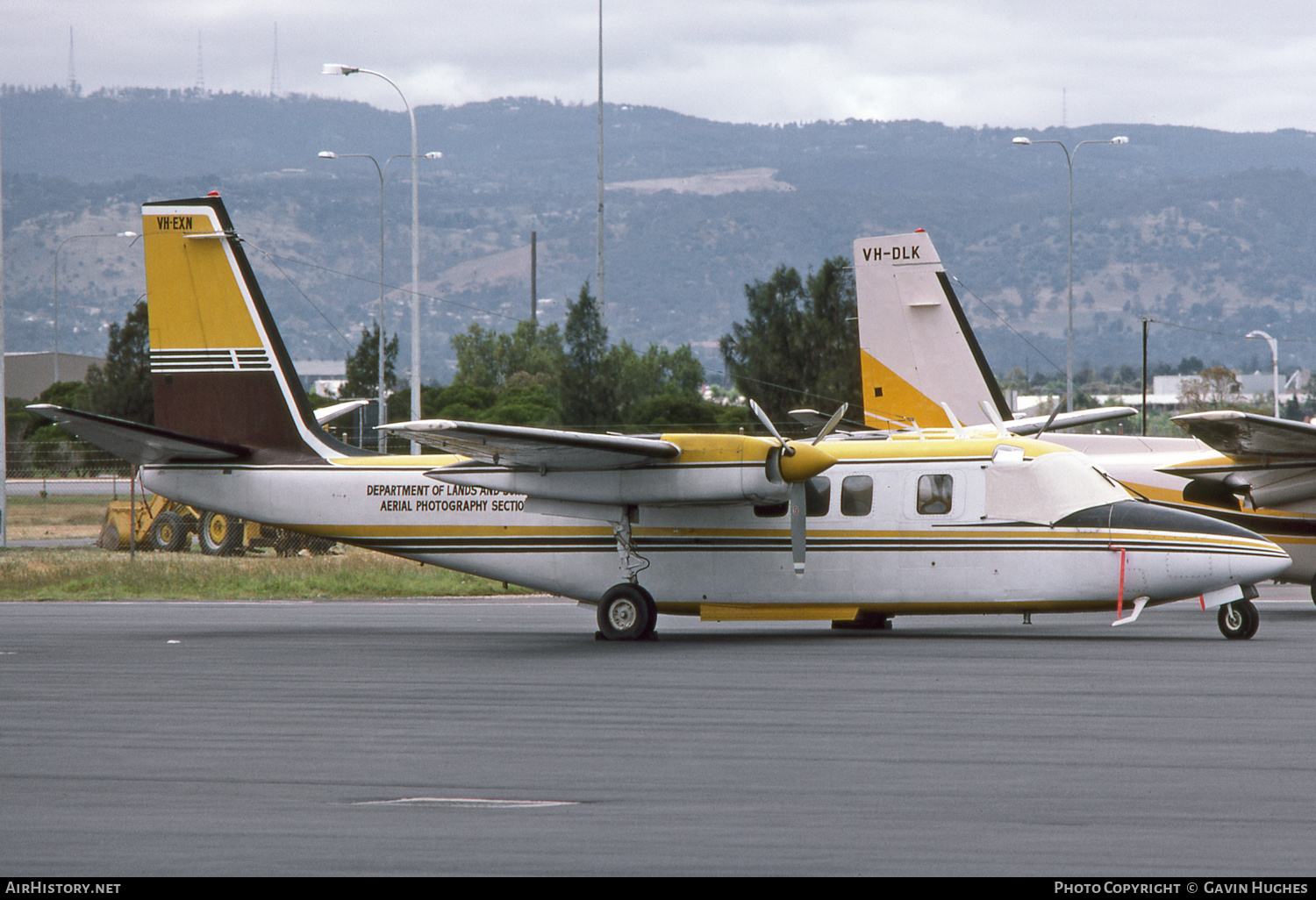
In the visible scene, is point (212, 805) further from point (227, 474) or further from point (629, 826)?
point (227, 474)

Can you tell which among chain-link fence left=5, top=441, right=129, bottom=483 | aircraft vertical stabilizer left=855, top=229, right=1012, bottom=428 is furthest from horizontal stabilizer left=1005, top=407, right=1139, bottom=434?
chain-link fence left=5, top=441, right=129, bottom=483

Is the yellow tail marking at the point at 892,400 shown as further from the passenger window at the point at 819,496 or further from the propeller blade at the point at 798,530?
the propeller blade at the point at 798,530

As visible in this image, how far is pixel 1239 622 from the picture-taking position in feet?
52.0

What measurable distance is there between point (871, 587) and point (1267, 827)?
31.6ft

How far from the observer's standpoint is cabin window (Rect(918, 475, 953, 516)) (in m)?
16.4

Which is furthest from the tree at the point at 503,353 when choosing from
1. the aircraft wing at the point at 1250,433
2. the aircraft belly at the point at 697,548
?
the aircraft wing at the point at 1250,433

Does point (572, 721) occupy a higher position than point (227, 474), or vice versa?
point (227, 474)

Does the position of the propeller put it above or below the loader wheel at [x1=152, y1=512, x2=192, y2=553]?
above

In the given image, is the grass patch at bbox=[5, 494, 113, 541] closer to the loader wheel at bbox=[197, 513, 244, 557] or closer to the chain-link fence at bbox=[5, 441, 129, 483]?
the chain-link fence at bbox=[5, 441, 129, 483]

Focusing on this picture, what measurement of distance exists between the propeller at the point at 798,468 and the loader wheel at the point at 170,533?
2184 centimetres

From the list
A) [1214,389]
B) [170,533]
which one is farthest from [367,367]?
[1214,389]

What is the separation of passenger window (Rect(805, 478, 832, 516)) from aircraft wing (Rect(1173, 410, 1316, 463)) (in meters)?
4.24

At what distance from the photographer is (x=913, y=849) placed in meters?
6.57
